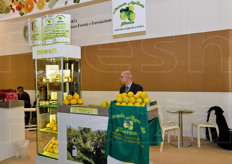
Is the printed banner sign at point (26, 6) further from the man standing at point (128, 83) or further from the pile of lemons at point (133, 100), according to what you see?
the pile of lemons at point (133, 100)

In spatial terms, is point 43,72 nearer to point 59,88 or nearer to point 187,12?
point 59,88

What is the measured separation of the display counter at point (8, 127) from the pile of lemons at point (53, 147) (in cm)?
106

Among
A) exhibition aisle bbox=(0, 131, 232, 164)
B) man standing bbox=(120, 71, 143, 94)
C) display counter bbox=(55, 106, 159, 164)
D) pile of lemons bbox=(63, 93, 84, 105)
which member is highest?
man standing bbox=(120, 71, 143, 94)

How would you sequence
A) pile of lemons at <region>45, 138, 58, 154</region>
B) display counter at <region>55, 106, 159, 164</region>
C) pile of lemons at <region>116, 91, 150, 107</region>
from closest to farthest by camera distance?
pile of lemons at <region>116, 91, 150, 107</region> → display counter at <region>55, 106, 159, 164</region> → pile of lemons at <region>45, 138, 58, 154</region>

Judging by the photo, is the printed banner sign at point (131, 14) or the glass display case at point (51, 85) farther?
the printed banner sign at point (131, 14)

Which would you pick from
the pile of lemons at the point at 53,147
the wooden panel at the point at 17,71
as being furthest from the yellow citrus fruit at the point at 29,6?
the pile of lemons at the point at 53,147

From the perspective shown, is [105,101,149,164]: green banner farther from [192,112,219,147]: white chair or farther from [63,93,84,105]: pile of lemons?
[192,112,219,147]: white chair

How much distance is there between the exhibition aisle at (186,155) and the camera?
3724mm

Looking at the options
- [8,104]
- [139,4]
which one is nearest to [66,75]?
[8,104]

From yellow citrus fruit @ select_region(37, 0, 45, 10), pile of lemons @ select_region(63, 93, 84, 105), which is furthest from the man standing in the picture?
yellow citrus fruit @ select_region(37, 0, 45, 10)

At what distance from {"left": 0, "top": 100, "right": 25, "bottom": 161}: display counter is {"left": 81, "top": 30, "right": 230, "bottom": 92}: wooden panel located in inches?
109

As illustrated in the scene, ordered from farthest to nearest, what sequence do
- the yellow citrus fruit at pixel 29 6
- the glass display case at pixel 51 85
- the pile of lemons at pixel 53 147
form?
the yellow citrus fruit at pixel 29 6 < the pile of lemons at pixel 53 147 < the glass display case at pixel 51 85

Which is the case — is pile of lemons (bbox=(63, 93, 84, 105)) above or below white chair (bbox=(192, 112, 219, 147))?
above

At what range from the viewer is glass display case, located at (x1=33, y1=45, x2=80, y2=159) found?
3.22 m
